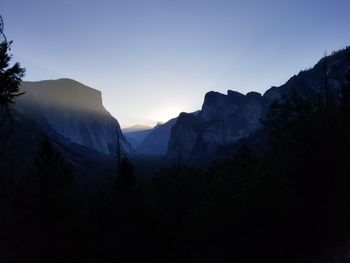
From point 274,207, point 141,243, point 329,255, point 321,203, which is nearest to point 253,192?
point 274,207

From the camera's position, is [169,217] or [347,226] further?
[169,217]

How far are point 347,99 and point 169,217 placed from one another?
2088cm

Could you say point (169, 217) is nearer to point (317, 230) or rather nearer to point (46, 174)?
point (46, 174)

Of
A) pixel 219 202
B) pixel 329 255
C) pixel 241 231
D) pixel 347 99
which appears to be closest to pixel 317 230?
pixel 329 255

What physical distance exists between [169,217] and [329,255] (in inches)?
874

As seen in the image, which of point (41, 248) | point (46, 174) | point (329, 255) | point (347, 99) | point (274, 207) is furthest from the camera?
point (347, 99)

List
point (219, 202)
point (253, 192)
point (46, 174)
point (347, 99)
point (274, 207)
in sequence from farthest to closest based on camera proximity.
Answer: point (347, 99)
point (46, 174)
point (219, 202)
point (253, 192)
point (274, 207)

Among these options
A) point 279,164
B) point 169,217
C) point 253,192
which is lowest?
point 169,217

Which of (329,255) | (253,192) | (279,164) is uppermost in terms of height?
(279,164)

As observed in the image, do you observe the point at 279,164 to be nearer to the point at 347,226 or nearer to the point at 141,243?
the point at 347,226

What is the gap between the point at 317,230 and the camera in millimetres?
20359

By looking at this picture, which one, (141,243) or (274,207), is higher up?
(274,207)

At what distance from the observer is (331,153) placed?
20125 millimetres

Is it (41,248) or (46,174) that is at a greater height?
(46,174)
